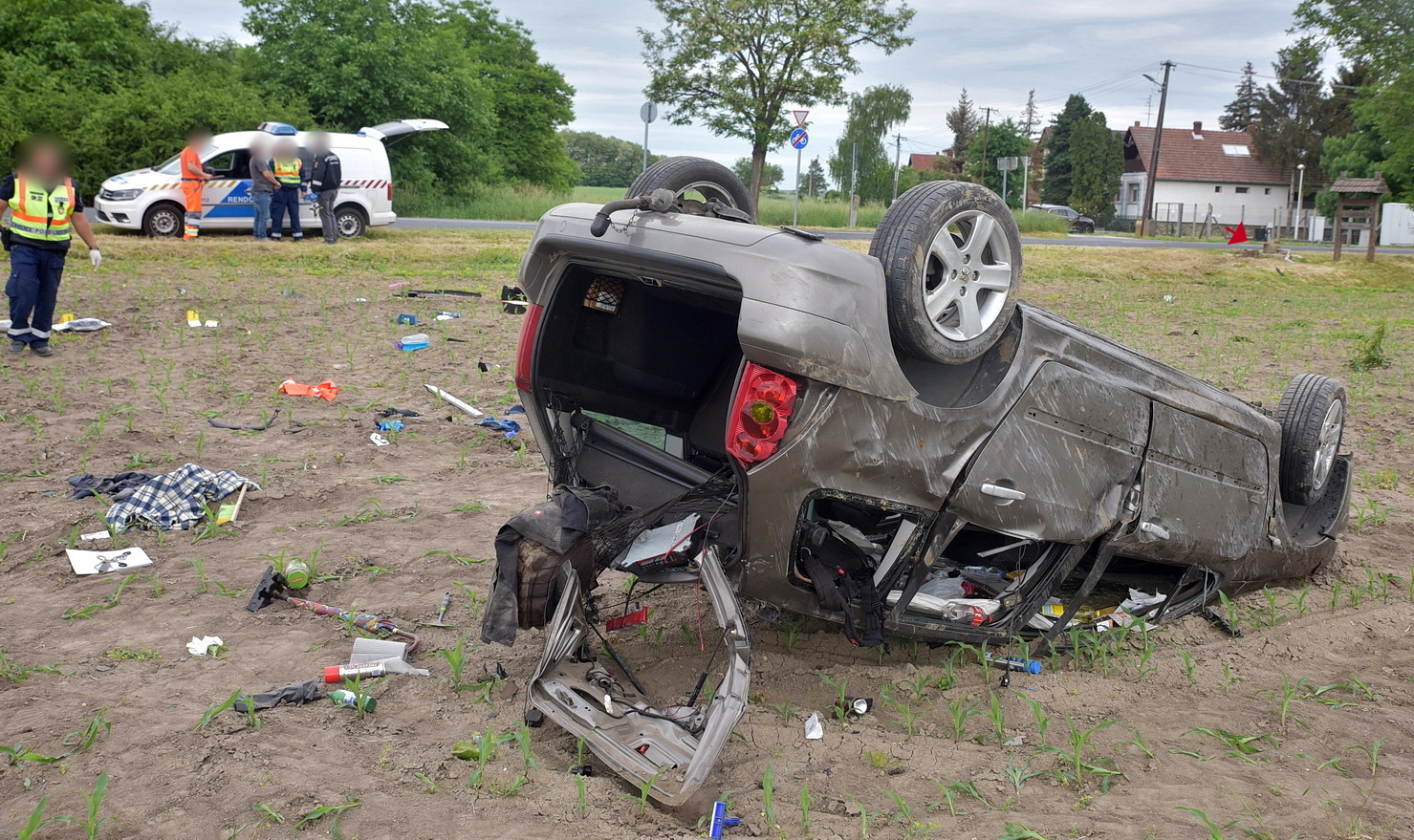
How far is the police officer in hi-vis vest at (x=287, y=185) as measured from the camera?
17.0 m

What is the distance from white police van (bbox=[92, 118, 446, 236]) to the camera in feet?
55.3

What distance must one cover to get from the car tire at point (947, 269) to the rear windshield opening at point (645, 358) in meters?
0.78

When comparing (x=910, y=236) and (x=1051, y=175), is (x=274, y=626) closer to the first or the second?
(x=910, y=236)

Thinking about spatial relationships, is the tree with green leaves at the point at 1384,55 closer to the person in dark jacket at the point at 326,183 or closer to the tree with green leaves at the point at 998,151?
the person in dark jacket at the point at 326,183

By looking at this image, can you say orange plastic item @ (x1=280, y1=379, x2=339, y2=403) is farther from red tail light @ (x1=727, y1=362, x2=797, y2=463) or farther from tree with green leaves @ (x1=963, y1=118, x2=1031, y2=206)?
tree with green leaves @ (x1=963, y1=118, x2=1031, y2=206)

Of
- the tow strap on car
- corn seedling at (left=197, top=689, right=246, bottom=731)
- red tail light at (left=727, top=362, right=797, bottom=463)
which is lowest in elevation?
corn seedling at (left=197, top=689, right=246, bottom=731)

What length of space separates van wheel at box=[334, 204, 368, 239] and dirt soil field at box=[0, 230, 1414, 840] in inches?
464

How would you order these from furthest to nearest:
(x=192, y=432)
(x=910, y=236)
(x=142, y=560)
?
(x=192, y=432), (x=142, y=560), (x=910, y=236)

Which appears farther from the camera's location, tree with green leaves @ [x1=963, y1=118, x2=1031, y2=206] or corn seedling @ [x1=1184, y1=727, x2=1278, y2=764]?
tree with green leaves @ [x1=963, y1=118, x2=1031, y2=206]

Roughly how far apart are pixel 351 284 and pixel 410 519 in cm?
847

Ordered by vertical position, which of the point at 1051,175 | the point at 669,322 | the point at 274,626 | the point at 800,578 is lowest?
the point at 274,626

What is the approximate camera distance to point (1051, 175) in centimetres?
6650

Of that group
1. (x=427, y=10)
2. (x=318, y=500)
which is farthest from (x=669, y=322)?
(x=427, y=10)

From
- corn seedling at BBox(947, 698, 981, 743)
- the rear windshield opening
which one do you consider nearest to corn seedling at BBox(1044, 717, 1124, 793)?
corn seedling at BBox(947, 698, 981, 743)
